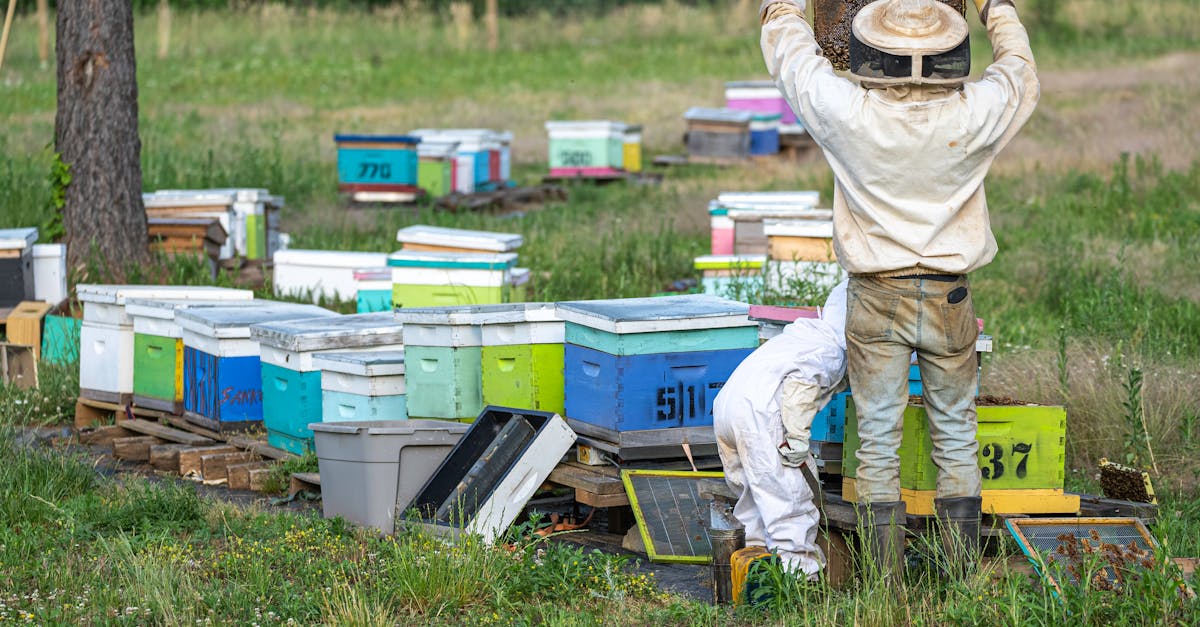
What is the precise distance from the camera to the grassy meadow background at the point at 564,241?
4.50 meters

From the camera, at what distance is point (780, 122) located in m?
18.4

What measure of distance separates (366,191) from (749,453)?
34.7ft

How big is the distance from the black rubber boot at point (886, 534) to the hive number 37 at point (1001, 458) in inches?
20.0

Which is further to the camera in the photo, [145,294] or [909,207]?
[145,294]

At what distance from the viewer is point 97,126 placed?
9648mm

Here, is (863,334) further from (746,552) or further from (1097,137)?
(1097,137)

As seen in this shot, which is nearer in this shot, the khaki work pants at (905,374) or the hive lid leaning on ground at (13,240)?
the khaki work pants at (905,374)

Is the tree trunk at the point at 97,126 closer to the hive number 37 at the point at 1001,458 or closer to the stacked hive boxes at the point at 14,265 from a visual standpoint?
the stacked hive boxes at the point at 14,265

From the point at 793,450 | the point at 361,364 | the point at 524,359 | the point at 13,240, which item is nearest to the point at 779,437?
the point at 793,450

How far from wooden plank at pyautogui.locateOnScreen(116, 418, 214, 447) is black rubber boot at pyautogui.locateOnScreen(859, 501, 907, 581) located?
3.79 meters

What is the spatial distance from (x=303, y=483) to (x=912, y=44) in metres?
3.46

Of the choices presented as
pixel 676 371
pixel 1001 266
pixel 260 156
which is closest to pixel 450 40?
pixel 260 156

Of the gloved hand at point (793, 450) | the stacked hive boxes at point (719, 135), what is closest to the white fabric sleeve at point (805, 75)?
the gloved hand at point (793, 450)

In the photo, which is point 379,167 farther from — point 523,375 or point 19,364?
point 523,375
